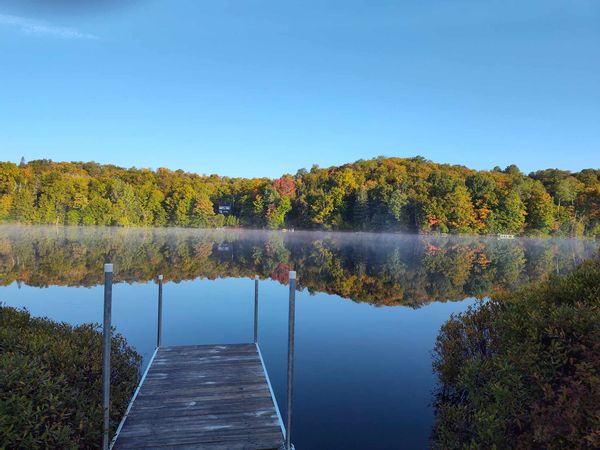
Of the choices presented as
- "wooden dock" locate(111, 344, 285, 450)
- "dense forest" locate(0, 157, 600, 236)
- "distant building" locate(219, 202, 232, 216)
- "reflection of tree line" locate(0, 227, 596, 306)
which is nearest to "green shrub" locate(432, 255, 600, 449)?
"wooden dock" locate(111, 344, 285, 450)

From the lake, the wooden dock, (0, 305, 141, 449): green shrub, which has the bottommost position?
the lake

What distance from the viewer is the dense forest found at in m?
61.3

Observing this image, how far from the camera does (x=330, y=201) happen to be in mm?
69250

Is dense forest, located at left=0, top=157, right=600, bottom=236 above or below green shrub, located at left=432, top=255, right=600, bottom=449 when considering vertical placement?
above

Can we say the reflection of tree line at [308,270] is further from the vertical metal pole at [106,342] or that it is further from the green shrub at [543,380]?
the vertical metal pole at [106,342]

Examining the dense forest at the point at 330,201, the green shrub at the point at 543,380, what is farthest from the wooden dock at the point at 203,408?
the dense forest at the point at 330,201

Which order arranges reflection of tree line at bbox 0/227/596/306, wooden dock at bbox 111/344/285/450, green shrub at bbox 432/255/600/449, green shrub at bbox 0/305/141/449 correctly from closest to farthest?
green shrub at bbox 432/255/600/449
green shrub at bbox 0/305/141/449
wooden dock at bbox 111/344/285/450
reflection of tree line at bbox 0/227/596/306

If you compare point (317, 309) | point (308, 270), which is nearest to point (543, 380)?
point (317, 309)

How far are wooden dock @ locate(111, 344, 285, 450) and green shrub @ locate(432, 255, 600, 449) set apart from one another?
2.04 meters

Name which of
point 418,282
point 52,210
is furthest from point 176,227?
point 418,282

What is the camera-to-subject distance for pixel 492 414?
369 cm

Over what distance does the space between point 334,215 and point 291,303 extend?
2618 inches

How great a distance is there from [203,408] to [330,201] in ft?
213

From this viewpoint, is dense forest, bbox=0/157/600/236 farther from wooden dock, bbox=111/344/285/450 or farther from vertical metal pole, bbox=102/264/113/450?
vertical metal pole, bbox=102/264/113/450
